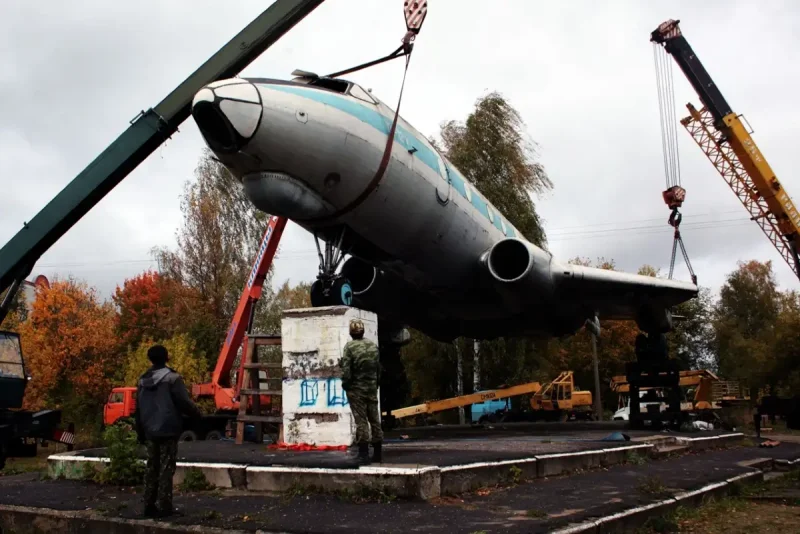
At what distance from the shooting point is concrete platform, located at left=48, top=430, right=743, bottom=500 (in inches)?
Answer: 209

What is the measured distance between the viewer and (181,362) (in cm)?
2842

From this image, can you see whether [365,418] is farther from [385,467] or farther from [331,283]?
[331,283]

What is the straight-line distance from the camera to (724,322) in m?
53.2

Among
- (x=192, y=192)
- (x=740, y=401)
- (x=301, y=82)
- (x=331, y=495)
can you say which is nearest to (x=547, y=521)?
(x=331, y=495)

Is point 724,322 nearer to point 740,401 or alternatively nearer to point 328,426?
point 740,401

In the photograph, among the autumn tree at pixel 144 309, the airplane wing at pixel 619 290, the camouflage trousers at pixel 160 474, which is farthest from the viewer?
the autumn tree at pixel 144 309

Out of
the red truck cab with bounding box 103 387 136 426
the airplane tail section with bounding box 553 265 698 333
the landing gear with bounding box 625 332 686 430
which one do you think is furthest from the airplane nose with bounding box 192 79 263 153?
the red truck cab with bounding box 103 387 136 426

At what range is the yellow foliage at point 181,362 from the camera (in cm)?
2844

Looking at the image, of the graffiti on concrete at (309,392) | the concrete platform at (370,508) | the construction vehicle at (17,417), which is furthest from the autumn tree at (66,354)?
the graffiti on concrete at (309,392)

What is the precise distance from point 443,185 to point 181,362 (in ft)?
71.5

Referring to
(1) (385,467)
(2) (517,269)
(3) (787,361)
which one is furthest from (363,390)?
(3) (787,361)

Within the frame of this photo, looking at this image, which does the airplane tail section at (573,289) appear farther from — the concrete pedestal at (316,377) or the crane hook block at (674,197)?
the crane hook block at (674,197)

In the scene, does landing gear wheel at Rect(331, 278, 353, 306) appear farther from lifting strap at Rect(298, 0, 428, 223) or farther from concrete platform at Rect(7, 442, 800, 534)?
concrete platform at Rect(7, 442, 800, 534)

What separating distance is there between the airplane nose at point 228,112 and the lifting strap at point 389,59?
5.93ft
